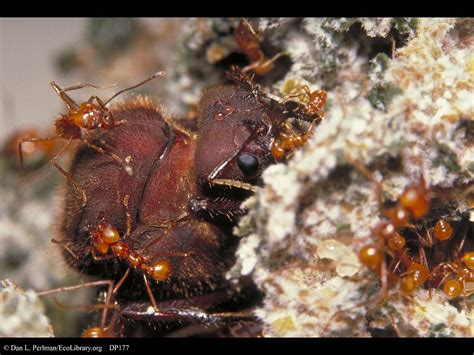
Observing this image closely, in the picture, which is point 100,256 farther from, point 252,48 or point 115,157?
point 252,48

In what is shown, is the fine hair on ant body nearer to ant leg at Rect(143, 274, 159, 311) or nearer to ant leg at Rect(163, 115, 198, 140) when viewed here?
ant leg at Rect(143, 274, 159, 311)

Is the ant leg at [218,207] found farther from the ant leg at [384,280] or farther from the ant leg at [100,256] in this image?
the ant leg at [384,280]

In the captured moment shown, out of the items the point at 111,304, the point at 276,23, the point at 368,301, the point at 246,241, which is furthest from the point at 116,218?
A: the point at 276,23

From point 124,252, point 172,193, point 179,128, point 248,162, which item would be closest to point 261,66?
point 179,128

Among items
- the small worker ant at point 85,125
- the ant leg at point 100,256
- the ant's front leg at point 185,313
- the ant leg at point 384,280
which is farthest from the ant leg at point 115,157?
the ant leg at point 384,280

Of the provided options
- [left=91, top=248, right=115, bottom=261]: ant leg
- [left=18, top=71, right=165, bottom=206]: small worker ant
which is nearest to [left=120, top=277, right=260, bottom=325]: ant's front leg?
[left=91, top=248, right=115, bottom=261]: ant leg

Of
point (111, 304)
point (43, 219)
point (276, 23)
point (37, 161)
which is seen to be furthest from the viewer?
point (37, 161)
